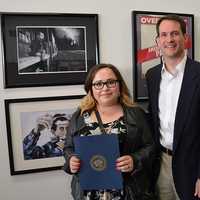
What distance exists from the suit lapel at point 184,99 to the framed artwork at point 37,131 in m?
0.61

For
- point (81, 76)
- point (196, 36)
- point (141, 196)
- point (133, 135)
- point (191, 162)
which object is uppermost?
point (196, 36)

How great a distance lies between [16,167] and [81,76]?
655 millimetres

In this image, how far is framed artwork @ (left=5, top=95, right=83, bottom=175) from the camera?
5.48ft

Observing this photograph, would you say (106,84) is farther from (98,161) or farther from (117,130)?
(98,161)

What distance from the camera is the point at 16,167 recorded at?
5.57 feet

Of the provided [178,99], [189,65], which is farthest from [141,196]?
[189,65]

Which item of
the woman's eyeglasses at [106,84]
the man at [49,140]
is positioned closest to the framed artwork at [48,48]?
the man at [49,140]

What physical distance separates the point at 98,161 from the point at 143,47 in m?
0.82

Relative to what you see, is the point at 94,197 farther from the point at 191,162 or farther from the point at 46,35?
the point at 46,35

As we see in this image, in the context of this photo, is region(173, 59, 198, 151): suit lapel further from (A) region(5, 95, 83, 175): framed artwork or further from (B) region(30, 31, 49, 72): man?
(B) region(30, 31, 49, 72): man

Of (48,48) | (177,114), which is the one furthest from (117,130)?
(48,48)

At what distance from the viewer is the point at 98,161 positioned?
1359 millimetres

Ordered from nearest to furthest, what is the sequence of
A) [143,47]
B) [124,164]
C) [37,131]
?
[124,164], [37,131], [143,47]

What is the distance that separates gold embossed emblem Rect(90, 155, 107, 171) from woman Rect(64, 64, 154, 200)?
Result: 61mm
